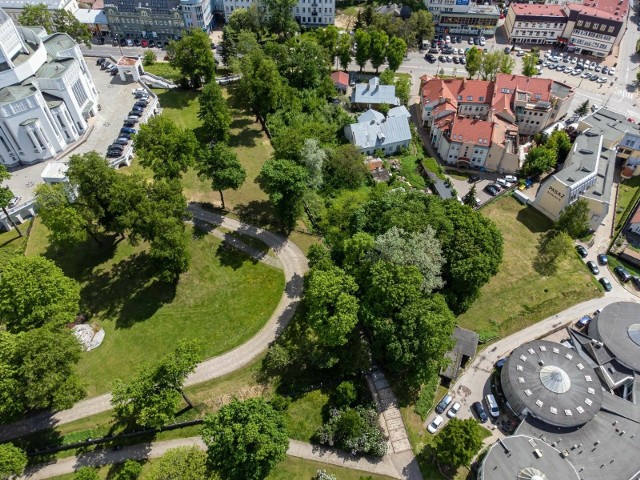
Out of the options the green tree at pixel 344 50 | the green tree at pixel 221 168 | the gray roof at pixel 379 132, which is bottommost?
the gray roof at pixel 379 132

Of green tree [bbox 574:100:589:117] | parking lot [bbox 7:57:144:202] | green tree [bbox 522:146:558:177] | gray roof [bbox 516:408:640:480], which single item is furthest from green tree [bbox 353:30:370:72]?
gray roof [bbox 516:408:640:480]

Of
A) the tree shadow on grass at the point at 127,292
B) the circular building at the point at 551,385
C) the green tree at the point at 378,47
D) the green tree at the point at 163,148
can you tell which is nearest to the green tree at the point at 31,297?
the tree shadow on grass at the point at 127,292

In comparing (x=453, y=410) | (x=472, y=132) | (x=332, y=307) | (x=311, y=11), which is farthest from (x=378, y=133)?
(x=311, y=11)

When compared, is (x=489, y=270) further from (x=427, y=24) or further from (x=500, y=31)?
(x=500, y=31)

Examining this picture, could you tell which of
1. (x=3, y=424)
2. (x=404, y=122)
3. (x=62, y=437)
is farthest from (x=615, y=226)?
(x=3, y=424)

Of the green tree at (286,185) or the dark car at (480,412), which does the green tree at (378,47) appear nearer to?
the green tree at (286,185)

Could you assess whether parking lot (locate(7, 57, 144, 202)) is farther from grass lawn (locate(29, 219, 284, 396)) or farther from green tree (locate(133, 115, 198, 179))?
green tree (locate(133, 115, 198, 179))
